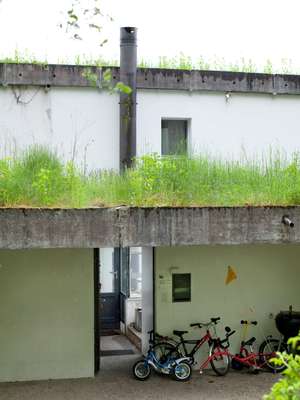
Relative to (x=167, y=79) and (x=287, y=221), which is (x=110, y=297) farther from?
(x=287, y=221)

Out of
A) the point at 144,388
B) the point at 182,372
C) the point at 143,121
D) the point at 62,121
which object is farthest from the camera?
the point at 143,121

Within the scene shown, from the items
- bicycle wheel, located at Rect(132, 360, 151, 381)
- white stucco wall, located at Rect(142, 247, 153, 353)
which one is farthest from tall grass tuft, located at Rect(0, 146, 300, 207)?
bicycle wheel, located at Rect(132, 360, 151, 381)

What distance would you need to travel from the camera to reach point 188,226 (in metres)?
8.27

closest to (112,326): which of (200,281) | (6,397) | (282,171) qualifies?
(200,281)

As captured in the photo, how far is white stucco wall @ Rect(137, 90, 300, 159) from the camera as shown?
43.6ft

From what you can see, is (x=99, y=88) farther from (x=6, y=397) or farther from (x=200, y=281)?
(x=6, y=397)

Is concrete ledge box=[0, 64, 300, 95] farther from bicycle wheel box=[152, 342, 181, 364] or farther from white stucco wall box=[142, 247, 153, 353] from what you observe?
bicycle wheel box=[152, 342, 181, 364]

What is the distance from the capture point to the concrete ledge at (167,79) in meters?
12.6

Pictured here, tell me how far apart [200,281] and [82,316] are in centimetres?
204

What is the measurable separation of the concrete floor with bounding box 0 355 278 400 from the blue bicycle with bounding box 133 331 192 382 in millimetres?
110

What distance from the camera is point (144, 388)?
958 centimetres

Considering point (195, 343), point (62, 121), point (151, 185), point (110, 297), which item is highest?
point (62, 121)

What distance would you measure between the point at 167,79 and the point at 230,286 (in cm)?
473

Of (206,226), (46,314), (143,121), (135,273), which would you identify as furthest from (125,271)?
(206,226)
